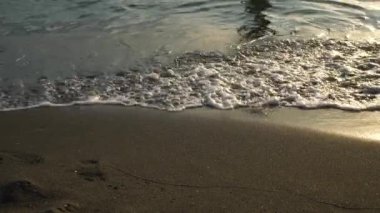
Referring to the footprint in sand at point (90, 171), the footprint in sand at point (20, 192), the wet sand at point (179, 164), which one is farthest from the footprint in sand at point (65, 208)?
the footprint in sand at point (90, 171)

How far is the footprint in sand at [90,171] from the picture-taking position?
3676mm

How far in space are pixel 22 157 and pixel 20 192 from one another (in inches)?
24.6

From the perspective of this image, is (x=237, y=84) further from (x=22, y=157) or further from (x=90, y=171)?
(x=22, y=157)

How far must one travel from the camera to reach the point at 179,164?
383 cm

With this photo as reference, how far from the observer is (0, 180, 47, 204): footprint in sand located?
3.35 meters

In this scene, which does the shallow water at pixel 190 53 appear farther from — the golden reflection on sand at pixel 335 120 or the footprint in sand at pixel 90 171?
the footprint in sand at pixel 90 171

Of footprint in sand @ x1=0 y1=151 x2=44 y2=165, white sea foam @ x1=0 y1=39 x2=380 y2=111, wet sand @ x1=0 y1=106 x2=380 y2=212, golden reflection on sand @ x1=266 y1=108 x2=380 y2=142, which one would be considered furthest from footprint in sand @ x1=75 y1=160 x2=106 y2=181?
golden reflection on sand @ x1=266 y1=108 x2=380 y2=142

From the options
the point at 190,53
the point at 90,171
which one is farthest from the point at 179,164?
the point at 190,53

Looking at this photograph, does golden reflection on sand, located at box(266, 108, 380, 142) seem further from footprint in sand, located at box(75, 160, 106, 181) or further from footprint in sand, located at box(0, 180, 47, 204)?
footprint in sand, located at box(0, 180, 47, 204)

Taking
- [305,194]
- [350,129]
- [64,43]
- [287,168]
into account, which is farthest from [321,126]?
[64,43]

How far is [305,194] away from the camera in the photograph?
11.2 feet

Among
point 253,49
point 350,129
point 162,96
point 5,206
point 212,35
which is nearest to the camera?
point 5,206

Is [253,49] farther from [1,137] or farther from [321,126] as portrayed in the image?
[1,137]

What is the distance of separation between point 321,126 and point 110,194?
6.35ft
